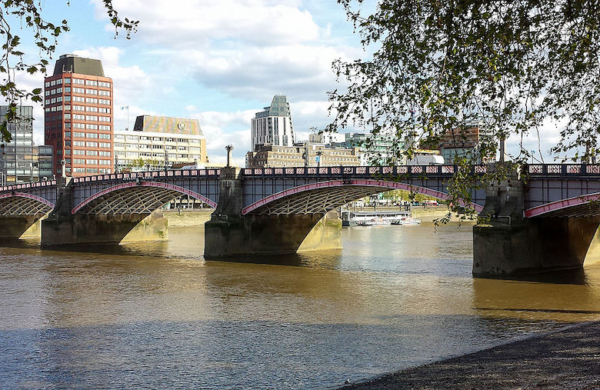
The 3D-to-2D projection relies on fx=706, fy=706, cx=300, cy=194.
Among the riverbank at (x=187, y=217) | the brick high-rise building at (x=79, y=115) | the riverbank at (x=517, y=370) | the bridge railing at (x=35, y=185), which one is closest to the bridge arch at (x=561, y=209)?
the riverbank at (x=517, y=370)

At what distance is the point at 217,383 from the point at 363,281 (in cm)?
2197

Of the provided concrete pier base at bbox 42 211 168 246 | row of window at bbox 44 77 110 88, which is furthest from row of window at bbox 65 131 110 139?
concrete pier base at bbox 42 211 168 246

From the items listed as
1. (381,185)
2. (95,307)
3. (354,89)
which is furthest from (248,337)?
(381,185)

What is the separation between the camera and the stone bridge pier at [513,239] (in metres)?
38.4

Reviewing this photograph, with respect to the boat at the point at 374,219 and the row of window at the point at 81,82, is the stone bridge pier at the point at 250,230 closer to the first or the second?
the boat at the point at 374,219

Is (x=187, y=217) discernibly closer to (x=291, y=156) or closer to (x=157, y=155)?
(x=291, y=156)

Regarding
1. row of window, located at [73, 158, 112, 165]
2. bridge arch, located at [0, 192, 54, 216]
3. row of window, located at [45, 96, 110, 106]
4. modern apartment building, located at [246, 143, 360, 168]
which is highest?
row of window, located at [45, 96, 110, 106]

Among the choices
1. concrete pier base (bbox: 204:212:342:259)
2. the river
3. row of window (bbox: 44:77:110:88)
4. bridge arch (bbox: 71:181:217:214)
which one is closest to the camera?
the river

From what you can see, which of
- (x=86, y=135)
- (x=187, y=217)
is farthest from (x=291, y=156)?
(x=187, y=217)

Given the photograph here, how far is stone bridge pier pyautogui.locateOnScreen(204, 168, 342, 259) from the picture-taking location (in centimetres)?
5306

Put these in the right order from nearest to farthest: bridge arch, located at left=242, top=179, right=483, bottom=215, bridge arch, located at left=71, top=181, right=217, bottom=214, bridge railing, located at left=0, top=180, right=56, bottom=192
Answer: bridge arch, located at left=242, top=179, right=483, bottom=215 → bridge arch, located at left=71, top=181, right=217, bottom=214 → bridge railing, located at left=0, top=180, right=56, bottom=192

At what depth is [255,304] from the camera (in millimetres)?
31328

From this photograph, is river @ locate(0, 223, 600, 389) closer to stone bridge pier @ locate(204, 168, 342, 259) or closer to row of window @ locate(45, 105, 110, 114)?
stone bridge pier @ locate(204, 168, 342, 259)

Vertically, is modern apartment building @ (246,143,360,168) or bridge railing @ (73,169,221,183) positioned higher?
modern apartment building @ (246,143,360,168)
